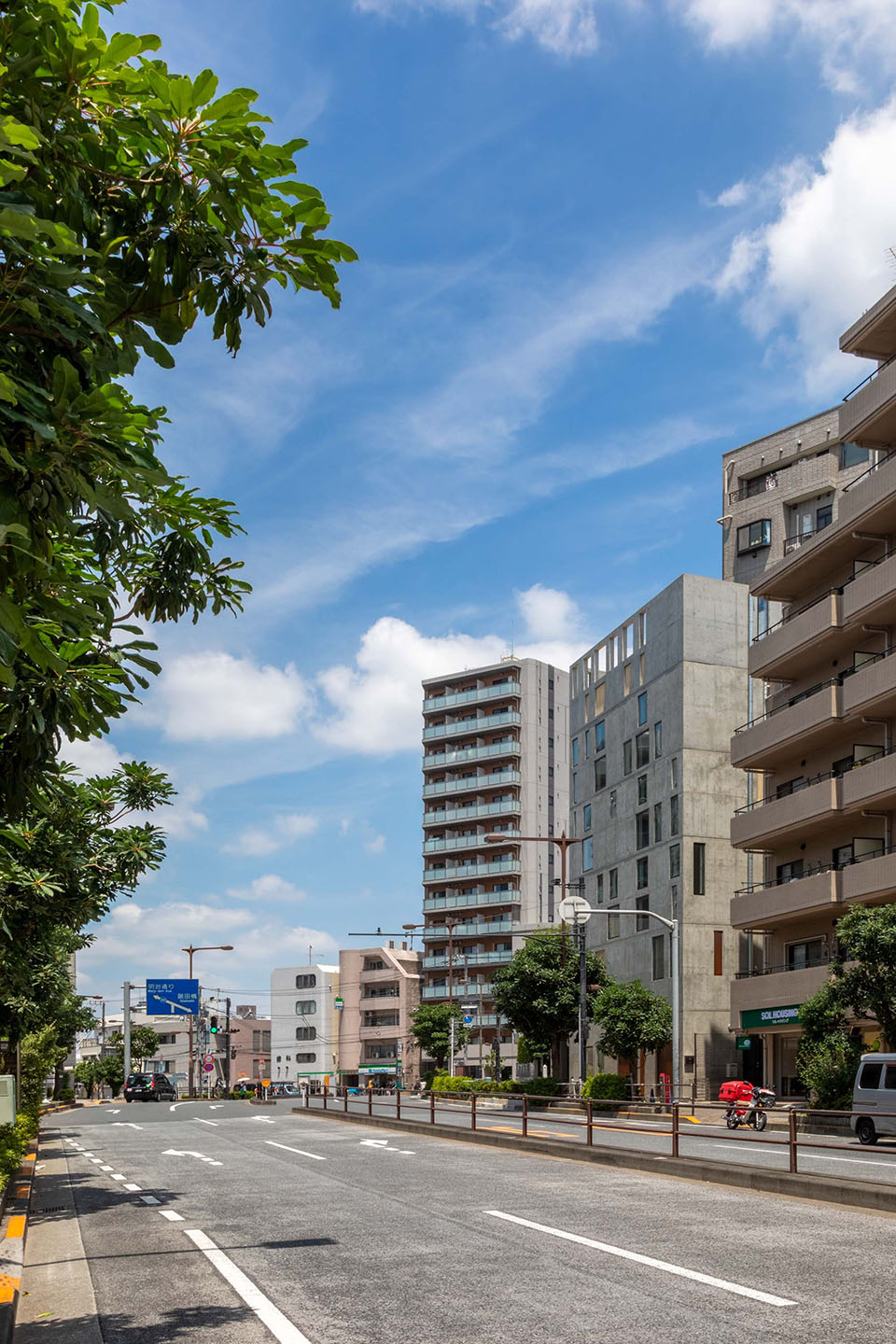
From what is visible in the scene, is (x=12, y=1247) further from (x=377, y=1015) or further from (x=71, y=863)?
(x=377, y=1015)

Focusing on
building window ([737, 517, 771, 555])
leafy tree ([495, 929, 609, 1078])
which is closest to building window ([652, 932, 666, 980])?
leafy tree ([495, 929, 609, 1078])

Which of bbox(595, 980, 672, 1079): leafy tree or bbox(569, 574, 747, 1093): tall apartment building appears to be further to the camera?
bbox(569, 574, 747, 1093): tall apartment building

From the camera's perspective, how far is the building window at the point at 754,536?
6319cm

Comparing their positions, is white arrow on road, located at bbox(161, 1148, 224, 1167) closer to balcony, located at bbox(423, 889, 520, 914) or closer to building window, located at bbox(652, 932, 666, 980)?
building window, located at bbox(652, 932, 666, 980)

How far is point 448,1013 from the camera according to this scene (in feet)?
293

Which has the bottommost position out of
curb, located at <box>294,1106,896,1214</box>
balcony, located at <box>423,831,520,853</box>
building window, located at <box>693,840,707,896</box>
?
curb, located at <box>294,1106,896,1214</box>

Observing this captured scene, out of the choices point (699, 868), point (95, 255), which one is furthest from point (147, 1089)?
point (95, 255)

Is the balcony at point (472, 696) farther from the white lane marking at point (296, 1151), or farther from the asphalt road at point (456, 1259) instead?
the asphalt road at point (456, 1259)

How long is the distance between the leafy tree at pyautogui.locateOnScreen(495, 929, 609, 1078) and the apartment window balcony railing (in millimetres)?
47933

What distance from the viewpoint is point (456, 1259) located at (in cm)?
1026

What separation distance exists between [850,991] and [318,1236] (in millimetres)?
27824

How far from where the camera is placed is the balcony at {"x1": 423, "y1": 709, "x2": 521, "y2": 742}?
10594cm

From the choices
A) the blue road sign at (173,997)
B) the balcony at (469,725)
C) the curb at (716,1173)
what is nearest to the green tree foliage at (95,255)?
the curb at (716,1173)

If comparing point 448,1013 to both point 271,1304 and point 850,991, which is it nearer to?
point 850,991
